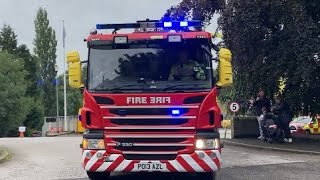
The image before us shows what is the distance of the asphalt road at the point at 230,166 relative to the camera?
11625 millimetres

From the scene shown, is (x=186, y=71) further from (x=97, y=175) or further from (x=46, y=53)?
(x=46, y=53)

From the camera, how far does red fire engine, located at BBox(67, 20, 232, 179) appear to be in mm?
9117

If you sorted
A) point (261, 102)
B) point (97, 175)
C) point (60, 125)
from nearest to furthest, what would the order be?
point (97, 175) → point (261, 102) → point (60, 125)

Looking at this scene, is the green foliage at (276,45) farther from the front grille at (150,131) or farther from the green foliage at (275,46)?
the front grille at (150,131)

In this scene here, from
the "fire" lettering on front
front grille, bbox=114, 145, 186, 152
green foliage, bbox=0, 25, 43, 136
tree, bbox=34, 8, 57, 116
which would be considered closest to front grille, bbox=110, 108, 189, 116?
the "fire" lettering on front

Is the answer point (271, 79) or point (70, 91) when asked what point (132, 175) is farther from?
point (70, 91)

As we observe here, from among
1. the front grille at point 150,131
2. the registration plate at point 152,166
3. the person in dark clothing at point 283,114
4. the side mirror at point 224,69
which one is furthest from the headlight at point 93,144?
the person in dark clothing at point 283,114

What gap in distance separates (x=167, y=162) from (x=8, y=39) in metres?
72.0

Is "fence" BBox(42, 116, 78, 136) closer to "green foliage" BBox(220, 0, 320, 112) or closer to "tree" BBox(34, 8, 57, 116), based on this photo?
"tree" BBox(34, 8, 57, 116)

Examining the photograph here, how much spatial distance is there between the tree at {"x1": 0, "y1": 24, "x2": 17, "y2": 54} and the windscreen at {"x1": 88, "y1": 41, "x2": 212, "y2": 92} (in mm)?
69291

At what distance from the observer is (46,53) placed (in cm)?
8569

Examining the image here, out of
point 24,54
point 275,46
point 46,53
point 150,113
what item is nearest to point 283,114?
point 275,46

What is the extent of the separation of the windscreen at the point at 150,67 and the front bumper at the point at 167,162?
114 centimetres

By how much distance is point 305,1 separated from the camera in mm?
17500
